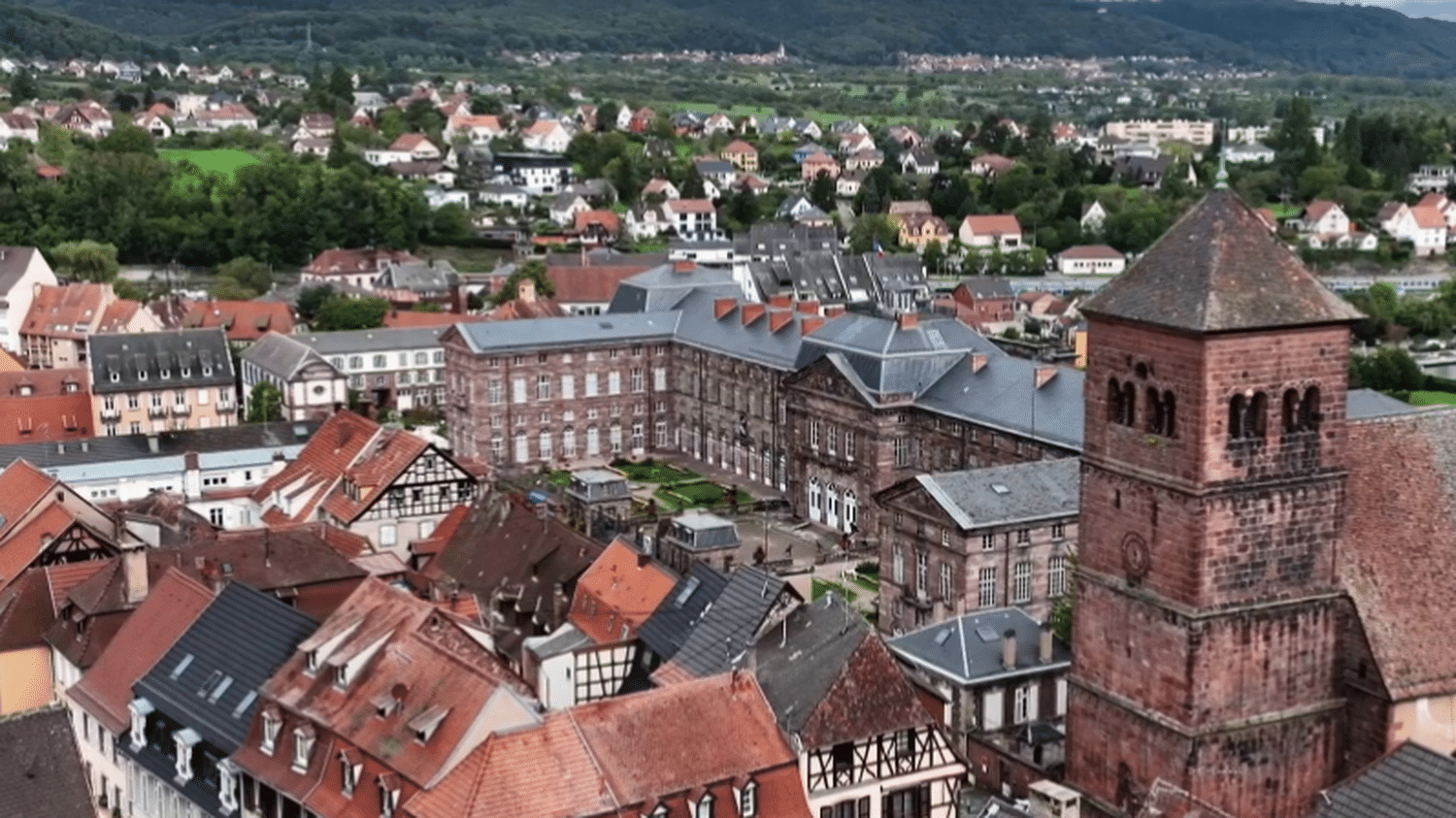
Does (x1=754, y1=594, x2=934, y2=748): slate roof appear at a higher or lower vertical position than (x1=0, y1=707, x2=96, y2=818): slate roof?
lower

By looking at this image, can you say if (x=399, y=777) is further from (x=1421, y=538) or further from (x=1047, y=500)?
(x=1047, y=500)

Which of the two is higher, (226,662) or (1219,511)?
(1219,511)

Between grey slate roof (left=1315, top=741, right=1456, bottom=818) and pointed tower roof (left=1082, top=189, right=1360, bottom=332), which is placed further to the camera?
pointed tower roof (left=1082, top=189, right=1360, bottom=332)

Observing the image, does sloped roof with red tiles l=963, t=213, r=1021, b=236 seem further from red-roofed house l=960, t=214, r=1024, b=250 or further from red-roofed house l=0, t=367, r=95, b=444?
red-roofed house l=0, t=367, r=95, b=444

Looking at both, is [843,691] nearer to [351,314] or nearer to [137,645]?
[137,645]

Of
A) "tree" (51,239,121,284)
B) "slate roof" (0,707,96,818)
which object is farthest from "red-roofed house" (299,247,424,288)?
"slate roof" (0,707,96,818)

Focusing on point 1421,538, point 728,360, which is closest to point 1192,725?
point 1421,538

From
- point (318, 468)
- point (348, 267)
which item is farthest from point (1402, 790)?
point (348, 267)
